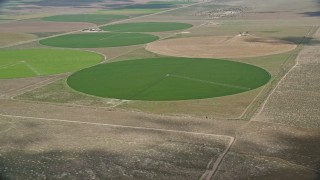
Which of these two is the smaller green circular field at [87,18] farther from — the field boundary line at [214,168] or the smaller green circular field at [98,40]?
the field boundary line at [214,168]

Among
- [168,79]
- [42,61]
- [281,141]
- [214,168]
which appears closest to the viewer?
[214,168]

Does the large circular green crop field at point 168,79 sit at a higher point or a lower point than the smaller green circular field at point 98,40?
higher

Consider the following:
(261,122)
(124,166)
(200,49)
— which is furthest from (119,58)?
(124,166)

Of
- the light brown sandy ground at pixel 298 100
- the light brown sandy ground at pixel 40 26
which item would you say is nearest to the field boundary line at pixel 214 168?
the light brown sandy ground at pixel 298 100

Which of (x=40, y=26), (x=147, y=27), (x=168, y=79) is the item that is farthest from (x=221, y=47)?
(x=40, y=26)

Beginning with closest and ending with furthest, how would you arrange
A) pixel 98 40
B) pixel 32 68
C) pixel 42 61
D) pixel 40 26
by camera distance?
pixel 32 68 < pixel 42 61 < pixel 98 40 < pixel 40 26

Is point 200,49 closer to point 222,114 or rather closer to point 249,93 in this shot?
point 249,93

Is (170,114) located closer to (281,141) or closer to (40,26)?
(281,141)
